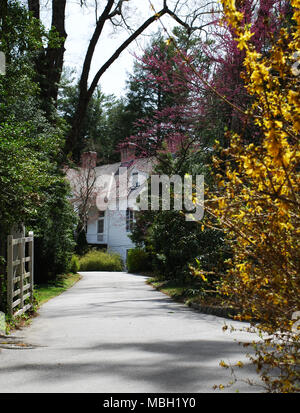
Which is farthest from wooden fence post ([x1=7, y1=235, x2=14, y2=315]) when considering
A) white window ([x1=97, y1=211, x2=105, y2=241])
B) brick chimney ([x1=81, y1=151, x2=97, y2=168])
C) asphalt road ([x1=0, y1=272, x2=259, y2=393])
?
white window ([x1=97, y1=211, x2=105, y2=241])

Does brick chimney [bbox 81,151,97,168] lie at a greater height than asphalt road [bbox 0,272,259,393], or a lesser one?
greater

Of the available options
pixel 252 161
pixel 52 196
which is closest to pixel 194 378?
pixel 252 161

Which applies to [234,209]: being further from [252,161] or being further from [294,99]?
[294,99]

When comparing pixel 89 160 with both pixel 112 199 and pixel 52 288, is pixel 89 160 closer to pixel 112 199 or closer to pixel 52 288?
pixel 112 199

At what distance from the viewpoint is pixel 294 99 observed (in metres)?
2.94

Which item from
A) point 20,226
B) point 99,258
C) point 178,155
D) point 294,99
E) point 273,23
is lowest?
point 99,258

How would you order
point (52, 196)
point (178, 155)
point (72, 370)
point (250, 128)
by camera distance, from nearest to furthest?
point (72, 370), point (250, 128), point (52, 196), point (178, 155)

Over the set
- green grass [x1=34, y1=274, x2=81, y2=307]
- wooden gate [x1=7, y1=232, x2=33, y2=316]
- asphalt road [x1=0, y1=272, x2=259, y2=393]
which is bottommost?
green grass [x1=34, y1=274, x2=81, y2=307]

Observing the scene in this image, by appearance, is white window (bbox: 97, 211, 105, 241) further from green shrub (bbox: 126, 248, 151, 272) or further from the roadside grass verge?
the roadside grass verge

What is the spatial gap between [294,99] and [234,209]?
3.67 ft

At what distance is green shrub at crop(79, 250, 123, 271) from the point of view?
3425 centimetres

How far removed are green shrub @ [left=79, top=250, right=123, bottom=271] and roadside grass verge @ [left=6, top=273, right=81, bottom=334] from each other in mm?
10165

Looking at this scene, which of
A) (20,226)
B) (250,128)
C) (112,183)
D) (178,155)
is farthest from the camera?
(112,183)

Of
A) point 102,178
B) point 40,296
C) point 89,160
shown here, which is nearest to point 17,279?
point 40,296
